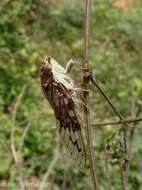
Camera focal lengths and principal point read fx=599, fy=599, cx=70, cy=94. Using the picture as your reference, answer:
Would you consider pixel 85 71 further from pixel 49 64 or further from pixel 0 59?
pixel 0 59

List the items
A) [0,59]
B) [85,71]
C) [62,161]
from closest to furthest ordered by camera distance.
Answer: [85,71] → [62,161] → [0,59]

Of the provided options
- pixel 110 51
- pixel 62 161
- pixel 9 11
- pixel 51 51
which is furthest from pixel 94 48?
pixel 62 161

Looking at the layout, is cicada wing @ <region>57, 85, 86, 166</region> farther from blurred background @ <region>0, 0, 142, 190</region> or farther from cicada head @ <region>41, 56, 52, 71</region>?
blurred background @ <region>0, 0, 142, 190</region>

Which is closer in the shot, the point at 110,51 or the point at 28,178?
the point at 28,178

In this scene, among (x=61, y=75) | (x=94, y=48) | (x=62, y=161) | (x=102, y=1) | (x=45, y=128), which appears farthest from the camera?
(x=102, y=1)

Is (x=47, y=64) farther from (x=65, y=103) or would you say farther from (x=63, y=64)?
(x=63, y=64)

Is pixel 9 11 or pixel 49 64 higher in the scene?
pixel 9 11

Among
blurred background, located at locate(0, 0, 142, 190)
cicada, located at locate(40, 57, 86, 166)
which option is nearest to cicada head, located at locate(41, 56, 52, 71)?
cicada, located at locate(40, 57, 86, 166)
